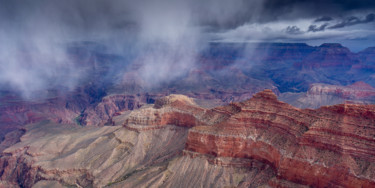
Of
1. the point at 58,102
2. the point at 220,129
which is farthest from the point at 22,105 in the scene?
the point at 220,129

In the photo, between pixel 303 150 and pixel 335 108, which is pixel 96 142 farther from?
pixel 335 108

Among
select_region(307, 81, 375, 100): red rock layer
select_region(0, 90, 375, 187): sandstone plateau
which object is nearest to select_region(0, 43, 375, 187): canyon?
select_region(0, 90, 375, 187): sandstone plateau

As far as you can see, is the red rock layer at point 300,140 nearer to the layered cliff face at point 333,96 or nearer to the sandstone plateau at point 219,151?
the sandstone plateau at point 219,151

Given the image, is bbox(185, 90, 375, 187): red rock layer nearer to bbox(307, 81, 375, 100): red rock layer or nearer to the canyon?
the canyon

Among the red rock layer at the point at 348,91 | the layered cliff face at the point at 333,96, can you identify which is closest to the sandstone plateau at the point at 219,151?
the layered cliff face at the point at 333,96

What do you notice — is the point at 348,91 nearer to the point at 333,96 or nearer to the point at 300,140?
the point at 333,96

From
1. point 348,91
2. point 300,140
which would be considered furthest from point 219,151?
point 348,91

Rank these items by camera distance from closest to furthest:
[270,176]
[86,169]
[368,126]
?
[368,126] → [270,176] → [86,169]
